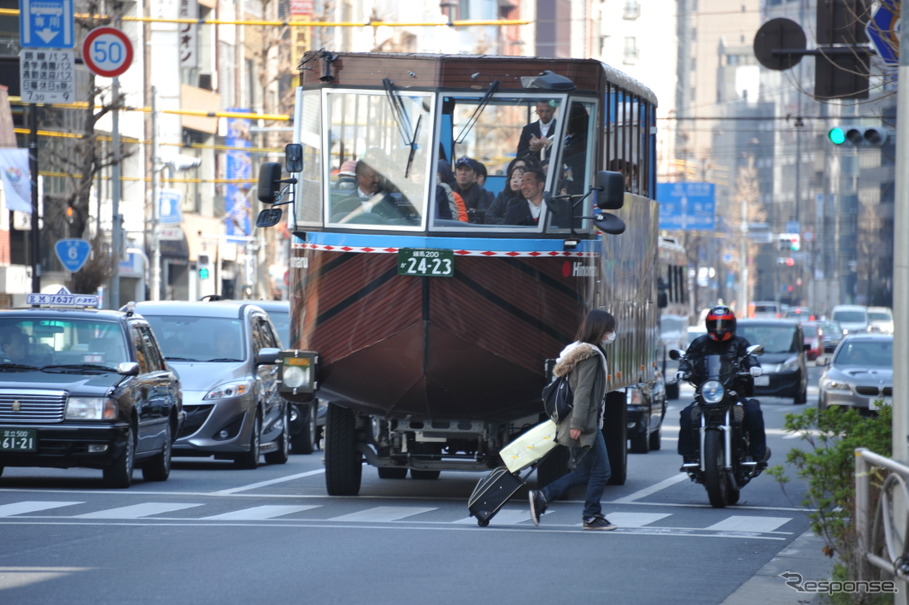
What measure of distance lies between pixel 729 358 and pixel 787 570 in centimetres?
477

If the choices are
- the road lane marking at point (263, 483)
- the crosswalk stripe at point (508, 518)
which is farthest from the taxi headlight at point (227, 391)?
the crosswalk stripe at point (508, 518)

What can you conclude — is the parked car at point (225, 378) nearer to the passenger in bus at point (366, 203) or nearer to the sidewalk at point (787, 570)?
the passenger in bus at point (366, 203)

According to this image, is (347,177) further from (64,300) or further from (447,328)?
(64,300)

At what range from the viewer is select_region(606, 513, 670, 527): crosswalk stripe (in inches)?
597

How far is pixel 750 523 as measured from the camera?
1553 centimetres

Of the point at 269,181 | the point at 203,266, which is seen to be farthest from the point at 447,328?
the point at 203,266

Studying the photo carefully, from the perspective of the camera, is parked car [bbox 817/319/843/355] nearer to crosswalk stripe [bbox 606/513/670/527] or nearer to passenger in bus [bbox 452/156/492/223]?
crosswalk stripe [bbox 606/513/670/527]

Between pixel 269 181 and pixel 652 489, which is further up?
pixel 269 181

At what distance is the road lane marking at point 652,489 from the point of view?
17719 millimetres

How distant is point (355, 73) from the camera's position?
16.6 meters

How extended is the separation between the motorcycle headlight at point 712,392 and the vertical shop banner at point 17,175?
791 inches

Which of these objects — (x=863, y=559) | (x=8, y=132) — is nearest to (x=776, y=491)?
(x=863, y=559)

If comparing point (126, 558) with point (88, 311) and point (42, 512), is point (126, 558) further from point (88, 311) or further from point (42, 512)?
point (88, 311)

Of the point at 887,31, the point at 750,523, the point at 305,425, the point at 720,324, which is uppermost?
the point at 887,31
